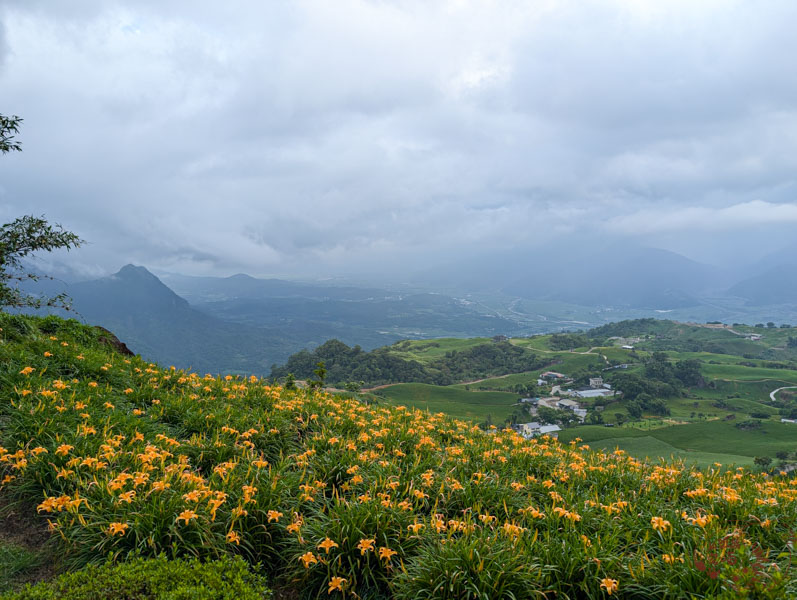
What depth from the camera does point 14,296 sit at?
30.7ft

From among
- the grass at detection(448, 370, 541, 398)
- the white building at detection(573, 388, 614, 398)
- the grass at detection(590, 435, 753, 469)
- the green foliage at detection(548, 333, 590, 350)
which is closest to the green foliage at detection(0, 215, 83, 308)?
the grass at detection(590, 435, 753, 469)

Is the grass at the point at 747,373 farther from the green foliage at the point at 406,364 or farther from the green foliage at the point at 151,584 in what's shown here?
the green foliage at the point at 151,584

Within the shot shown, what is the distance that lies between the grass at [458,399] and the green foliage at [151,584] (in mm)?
87808

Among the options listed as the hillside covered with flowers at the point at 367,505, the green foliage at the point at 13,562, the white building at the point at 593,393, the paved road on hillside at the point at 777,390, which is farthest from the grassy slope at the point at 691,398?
the white building at the point at 593,393

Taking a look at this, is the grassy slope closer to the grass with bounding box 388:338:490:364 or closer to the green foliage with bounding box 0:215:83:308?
the grass with bounding box 388:338:490:364

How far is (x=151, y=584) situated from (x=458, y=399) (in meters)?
104

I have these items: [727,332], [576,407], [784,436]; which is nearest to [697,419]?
[784,436]

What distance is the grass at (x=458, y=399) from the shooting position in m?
91.5

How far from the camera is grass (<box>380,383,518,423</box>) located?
9150 cm

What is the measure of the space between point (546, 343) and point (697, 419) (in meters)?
98.7

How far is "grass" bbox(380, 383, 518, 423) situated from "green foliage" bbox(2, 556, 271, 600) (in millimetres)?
87808

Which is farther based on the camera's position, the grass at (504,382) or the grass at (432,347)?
the grass at (432,347)

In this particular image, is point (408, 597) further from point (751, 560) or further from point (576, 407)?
point (576, 407)

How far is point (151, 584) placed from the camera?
3127 mm
